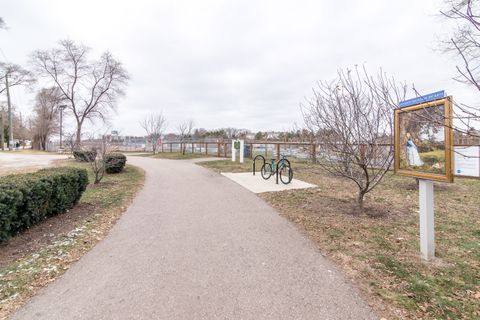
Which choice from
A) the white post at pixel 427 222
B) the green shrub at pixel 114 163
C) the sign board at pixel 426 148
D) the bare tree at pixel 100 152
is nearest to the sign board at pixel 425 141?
the sign board at pixel 426 148

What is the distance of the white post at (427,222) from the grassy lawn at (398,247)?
139mm

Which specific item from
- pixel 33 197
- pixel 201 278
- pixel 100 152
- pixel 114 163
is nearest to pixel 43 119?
pixel 114 163

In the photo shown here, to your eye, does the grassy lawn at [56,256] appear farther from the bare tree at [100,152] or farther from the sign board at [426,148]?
the sign board at [426,148]

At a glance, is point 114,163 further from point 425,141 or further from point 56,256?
point 425,141

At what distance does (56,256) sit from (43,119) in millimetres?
47872

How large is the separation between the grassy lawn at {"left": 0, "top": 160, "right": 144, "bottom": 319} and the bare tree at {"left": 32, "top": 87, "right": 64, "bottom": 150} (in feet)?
132

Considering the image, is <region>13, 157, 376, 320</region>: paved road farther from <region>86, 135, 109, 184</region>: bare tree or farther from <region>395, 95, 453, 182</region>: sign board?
<region>86, 135, 109, 184</region>: bare tree

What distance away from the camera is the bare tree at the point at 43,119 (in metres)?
38.2

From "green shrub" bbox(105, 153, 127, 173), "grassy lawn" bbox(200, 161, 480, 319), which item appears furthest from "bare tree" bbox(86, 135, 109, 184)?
"grassy lawn" bbox(200, 161, 480, 319)

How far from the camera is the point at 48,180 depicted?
4484 millimetres

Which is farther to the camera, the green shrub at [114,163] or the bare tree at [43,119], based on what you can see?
the bare tree at [43,119]

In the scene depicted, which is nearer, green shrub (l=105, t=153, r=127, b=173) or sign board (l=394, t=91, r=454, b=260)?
sign board (l=394, t=91, r=454, b=260)

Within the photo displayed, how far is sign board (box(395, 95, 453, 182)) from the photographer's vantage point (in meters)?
2.82

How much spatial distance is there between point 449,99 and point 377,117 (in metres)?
2.48
